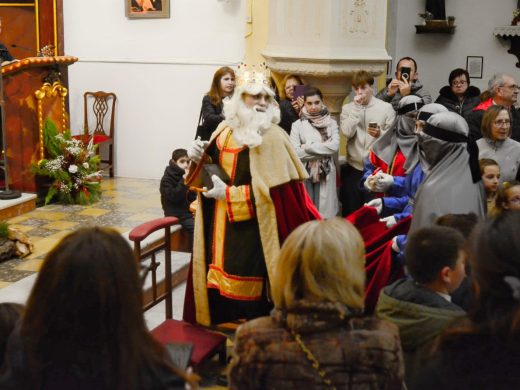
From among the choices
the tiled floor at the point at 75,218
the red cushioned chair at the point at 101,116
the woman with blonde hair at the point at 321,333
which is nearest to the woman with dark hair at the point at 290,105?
Answer: the tiled floor at the point at 75,218

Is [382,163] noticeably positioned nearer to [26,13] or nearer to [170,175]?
[170,175]

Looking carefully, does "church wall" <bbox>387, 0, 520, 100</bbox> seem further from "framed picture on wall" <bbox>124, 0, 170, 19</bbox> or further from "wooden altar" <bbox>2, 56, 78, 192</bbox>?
"wooden altar" <bbox>2, 56, 78, 192</bbox>

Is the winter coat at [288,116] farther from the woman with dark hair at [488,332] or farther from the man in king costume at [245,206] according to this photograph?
the woman with dark hair at [488,332]

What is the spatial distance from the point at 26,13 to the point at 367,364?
8.17 meters

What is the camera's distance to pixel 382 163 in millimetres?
4812

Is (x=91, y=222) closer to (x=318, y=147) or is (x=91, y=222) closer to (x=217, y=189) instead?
(x=318, y=147)

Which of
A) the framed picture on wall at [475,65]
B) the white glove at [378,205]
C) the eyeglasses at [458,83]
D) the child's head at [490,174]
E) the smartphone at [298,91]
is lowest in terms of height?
the white glove at [378,205]

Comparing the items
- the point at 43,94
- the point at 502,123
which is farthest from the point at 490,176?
the point at 43,94

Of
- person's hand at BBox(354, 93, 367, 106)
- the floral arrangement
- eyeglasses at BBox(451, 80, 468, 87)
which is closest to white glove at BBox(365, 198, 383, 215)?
person's hand at BBox(354, 93, 367, 106)

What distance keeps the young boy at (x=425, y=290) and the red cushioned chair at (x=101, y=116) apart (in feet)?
22.0

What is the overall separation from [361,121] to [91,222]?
8.36ft

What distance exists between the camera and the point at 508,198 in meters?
3.70

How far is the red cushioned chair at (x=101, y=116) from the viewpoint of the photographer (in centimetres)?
888

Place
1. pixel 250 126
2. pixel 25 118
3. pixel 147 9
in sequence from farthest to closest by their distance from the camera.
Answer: pixel 147 9 < pixel 25 118 < pixel 250 126
